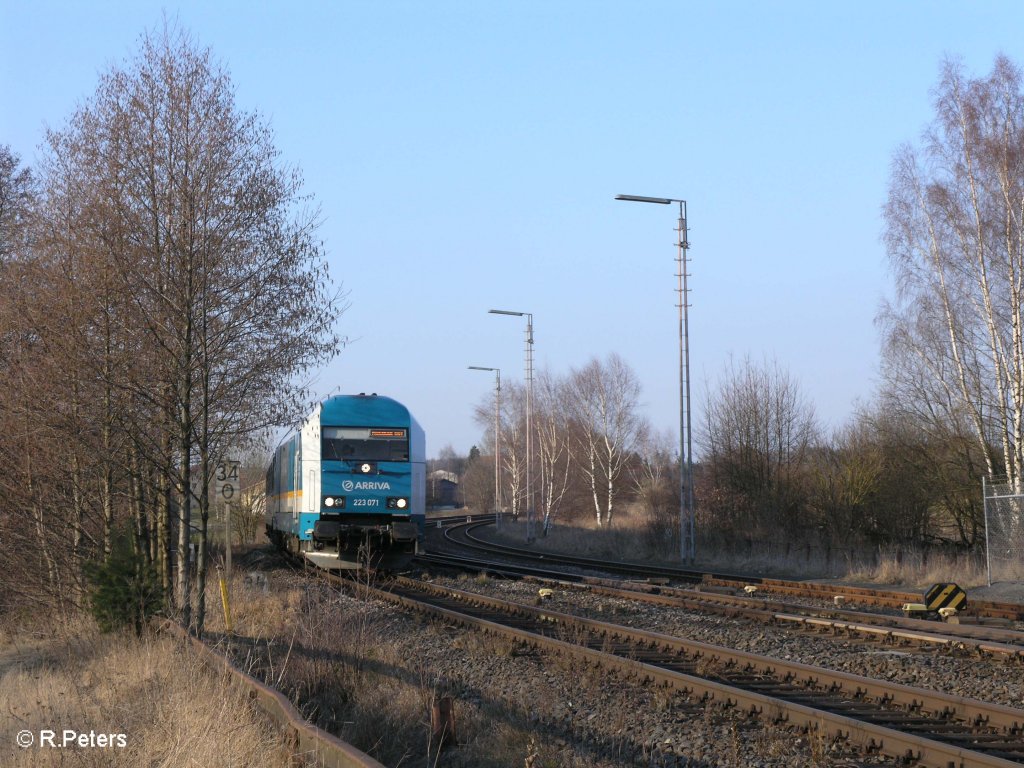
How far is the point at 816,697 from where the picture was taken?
8750 millimetres

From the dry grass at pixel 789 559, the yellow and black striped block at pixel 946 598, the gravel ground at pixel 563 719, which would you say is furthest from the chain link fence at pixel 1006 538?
the gravel ground at pixel 563 719

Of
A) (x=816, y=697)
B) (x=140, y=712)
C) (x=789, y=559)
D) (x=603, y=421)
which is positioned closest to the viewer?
(x=140, y=712)

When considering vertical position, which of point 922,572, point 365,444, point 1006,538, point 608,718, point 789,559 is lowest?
point 789,559

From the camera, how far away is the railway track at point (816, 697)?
23.0 feet

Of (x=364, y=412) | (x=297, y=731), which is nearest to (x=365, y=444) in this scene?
(x=364, y=412)

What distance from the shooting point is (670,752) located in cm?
720

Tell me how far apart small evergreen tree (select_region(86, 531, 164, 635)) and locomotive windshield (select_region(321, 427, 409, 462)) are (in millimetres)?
7753

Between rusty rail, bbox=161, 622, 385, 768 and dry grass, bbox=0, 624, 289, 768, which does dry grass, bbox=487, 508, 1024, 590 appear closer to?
dry grass, bbox=0, 624, 289, 768

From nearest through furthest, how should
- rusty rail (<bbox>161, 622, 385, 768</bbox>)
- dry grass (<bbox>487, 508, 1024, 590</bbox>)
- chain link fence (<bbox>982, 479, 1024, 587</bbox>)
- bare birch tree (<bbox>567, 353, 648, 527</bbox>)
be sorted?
rusty rail (<bbox>161, 622, 385, 768</bbox>), chain link fence (<bbox>982, 479, 1024, 587</bbox>), dry grass (<bbox>487, 508, 1024, 590</bbox>), bare birch tree (<bbox>567, 353, 648, 527</bbox>)

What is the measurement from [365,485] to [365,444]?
2.80 feet

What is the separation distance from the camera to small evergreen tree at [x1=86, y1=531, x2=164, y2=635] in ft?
41.4

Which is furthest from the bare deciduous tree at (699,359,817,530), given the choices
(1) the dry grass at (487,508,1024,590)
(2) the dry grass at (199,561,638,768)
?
(2) the dry grass at (199,561,638,768)

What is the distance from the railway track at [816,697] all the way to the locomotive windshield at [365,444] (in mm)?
8023

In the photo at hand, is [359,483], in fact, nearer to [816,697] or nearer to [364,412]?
[364,412]
